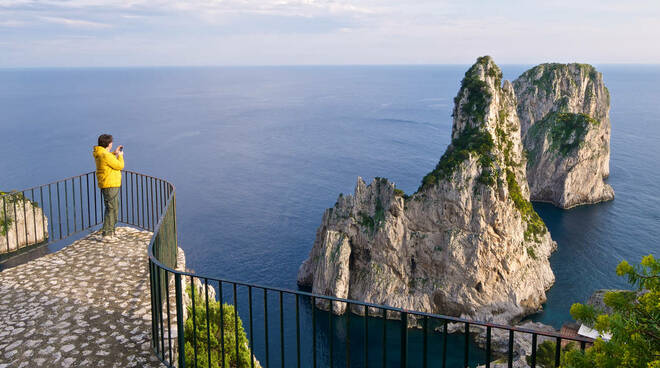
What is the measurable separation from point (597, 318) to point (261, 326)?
4041 cm

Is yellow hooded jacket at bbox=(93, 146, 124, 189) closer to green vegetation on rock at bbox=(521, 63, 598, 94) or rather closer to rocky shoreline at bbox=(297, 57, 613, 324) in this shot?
rocky shoreline at bbox=(297, 57, 613, 324)

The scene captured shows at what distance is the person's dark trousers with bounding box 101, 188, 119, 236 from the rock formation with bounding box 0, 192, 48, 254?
1.44 metres

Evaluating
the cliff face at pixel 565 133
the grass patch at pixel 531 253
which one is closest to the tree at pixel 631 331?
the grass patch at pixel 531 253

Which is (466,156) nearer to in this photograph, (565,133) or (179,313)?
(179,313)

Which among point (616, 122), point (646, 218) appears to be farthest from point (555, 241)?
point (616, 122)

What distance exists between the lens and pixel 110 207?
11789mm

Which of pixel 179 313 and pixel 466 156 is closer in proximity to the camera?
pixel 179 313

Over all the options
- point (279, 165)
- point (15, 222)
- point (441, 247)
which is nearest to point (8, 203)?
point (15, 222)

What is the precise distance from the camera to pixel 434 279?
1874 inches

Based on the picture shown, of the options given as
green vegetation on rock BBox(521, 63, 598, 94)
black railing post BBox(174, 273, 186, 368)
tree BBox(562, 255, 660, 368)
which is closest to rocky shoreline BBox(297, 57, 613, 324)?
black railing post BBox(174, 273, 186, 368)

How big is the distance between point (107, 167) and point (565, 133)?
85.5 m

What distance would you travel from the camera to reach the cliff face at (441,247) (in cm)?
4688

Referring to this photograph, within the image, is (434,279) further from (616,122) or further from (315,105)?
(315,105)

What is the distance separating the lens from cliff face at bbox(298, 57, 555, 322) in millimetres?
46875
